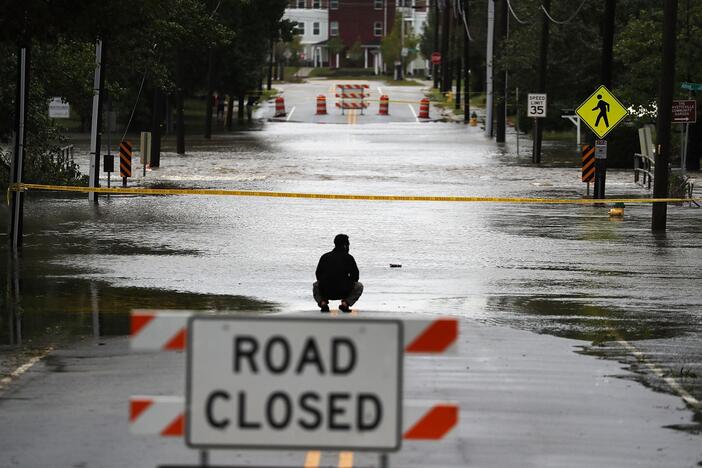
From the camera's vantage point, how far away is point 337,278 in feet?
55.8

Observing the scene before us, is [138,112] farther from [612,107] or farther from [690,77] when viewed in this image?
[612,107]

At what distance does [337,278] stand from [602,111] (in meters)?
18.1

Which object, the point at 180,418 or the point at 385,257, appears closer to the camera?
the point at 180,418

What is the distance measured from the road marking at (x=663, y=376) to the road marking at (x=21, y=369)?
575 centimetres

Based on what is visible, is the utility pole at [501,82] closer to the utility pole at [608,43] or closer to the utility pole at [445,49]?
the utility pole at [608,43]

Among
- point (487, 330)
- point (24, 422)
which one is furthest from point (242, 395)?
point (487, 330)

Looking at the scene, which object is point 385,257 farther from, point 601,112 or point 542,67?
point 542,67

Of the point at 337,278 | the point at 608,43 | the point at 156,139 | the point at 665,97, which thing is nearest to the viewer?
the point at 337,278

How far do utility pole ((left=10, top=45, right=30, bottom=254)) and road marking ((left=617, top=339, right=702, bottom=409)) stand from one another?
1090cm

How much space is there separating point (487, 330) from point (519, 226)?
12.9m

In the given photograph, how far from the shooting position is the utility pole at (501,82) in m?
61.9

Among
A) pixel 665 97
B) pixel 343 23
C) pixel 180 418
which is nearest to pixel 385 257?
pixel 665 97

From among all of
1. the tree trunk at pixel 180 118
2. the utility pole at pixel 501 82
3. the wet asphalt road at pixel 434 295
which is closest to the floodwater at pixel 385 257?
the wet asphalt road at pixel 434 295

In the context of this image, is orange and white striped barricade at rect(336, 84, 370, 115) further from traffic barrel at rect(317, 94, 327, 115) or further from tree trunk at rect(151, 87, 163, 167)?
tree trunk at rect(151, 87, 163, 167)
